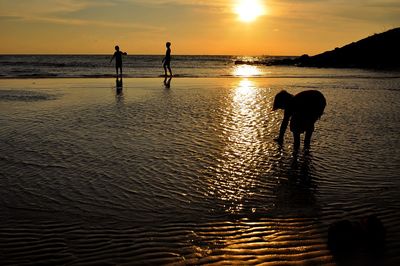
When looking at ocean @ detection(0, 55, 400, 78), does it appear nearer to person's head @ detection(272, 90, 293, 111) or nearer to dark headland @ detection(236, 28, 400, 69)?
dark headland @ detection(236, 28, 400, 69)

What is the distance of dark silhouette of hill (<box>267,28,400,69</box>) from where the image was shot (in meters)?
54.1

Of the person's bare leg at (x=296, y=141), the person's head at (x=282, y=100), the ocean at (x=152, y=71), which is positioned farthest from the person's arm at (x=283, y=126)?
the ocean at (x=152, y=71)

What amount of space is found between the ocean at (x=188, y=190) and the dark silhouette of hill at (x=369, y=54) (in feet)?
152

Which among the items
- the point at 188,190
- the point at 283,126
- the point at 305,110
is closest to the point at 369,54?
the point at 283,126

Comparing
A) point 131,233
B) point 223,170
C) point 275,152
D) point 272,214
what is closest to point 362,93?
point 275,152

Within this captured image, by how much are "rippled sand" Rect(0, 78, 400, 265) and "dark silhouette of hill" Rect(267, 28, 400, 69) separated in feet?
152

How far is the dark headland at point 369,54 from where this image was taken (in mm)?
54062

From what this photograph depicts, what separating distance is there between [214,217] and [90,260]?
167 cm

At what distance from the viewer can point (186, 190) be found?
6176mm

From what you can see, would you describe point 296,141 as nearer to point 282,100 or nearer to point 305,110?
point 305,110

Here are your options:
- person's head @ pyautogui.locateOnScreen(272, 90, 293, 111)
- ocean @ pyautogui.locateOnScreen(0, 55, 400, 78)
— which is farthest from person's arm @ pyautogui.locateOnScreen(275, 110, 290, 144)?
ocean @ pyautogui.locateOnScreen(0, 55, 400, 78)

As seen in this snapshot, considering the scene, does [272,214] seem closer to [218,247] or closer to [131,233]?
[218,247]

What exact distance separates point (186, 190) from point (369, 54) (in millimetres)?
58211

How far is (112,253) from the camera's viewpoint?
422 cm
